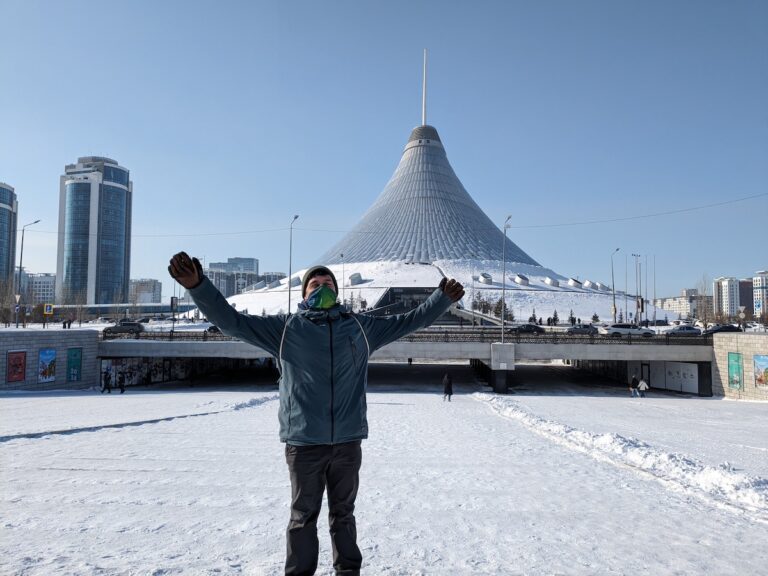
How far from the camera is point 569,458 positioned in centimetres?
728

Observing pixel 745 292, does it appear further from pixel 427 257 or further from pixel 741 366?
pixel 741 366

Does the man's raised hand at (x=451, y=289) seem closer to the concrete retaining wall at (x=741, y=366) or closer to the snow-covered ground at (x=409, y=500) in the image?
the snow-covered ground at (x=409, y=500)

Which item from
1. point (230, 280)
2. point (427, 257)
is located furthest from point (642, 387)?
point (230, 280)

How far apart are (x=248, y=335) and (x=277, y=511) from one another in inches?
94.9

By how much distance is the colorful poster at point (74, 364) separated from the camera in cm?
2083

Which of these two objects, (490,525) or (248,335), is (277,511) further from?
(248,335)

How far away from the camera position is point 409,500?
486cm

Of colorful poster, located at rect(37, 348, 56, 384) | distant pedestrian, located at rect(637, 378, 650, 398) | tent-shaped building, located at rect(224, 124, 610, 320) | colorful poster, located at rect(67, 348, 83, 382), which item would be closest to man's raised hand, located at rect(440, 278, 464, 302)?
distant pedestrian, located at rect(637, 378, 650, 398)

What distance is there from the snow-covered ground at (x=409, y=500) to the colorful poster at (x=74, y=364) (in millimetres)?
11705

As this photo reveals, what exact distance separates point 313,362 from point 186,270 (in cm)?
78

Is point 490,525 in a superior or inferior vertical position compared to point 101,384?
superior

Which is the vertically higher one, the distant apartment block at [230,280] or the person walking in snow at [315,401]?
the distant apartment block at [230,280]

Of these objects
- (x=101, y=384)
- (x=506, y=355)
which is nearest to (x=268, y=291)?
(x=101, y=384)

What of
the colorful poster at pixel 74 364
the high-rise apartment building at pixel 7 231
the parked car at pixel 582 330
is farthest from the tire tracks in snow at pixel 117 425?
the high-rise apartment building at pixel 7 231
